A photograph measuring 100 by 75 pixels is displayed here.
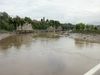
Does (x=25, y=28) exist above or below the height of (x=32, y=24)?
below

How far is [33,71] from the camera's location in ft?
54.5

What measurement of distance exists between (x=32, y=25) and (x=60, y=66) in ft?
291

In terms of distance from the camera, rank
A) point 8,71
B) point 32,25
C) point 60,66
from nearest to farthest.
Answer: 1. point 8,71
2. point 60,66
3. point 32,25

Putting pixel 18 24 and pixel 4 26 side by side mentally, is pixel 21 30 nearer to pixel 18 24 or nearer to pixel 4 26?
pixel 18 24

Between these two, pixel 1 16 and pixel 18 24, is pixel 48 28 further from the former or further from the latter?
pixel 1 16

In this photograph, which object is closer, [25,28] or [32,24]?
[25,28]

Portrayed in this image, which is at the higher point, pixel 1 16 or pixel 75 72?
pixel 1 16

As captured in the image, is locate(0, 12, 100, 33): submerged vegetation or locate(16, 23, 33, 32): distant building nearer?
locate(0, 12, 100, 33): submerged vegetation

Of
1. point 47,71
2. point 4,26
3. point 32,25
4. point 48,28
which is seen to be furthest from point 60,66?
point 48,28

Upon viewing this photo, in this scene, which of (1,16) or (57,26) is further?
(57,26)

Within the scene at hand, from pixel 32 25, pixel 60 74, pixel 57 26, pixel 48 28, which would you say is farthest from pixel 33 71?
pixel 57 26

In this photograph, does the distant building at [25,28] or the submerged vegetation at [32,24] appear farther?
the distant building at [25,28]

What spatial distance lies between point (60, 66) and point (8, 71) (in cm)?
487

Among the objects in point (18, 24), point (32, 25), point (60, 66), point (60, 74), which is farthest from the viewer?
point (32, 25)
